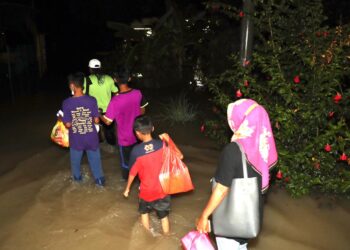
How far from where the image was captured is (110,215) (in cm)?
472

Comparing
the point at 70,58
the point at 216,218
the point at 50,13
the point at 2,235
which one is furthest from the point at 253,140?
the point at 50,13

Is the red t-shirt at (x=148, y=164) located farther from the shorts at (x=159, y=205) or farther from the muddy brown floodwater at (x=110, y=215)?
the muddy brown floodwater at (x=110, y=215)

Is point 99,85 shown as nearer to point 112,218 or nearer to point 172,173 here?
point 112,218

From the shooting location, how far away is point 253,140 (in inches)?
108

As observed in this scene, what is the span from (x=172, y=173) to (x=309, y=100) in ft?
7.67

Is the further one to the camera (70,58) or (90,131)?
(70,58)

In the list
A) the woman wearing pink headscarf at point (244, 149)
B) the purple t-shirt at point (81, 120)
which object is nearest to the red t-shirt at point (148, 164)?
the woman wearing pink headscarf at point (244, 149)

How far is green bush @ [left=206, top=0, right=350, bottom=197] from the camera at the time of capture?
16.1ft

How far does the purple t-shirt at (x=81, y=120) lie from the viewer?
15.9 feet

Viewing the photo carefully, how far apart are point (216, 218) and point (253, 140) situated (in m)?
0.67

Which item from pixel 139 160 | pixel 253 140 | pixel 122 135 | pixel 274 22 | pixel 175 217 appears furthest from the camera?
pixel 274 22

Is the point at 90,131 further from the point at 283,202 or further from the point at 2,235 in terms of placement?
the point at 283,202

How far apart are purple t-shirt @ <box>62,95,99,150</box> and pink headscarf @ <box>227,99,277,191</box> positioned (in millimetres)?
2553

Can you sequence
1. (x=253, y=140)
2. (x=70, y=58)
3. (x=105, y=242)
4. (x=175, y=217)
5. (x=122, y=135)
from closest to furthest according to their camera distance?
1. (x=253, y=140)
2. (x=105, y=242)
3. (x=175, y=217)
4. (x=122, y=135)
5. (x=70, y=58)
